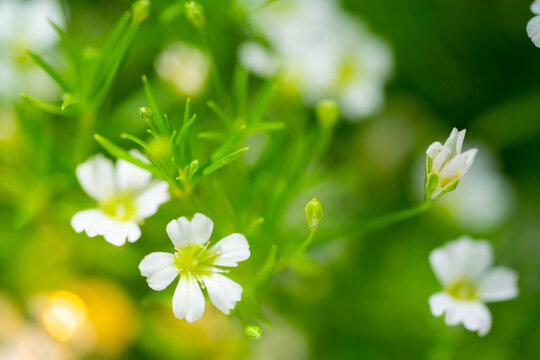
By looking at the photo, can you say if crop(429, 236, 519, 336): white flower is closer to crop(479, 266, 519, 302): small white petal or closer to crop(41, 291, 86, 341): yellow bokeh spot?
crop(479, 266, 519, 302): small white petal

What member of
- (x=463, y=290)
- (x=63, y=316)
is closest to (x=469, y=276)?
(x=463, y=290)

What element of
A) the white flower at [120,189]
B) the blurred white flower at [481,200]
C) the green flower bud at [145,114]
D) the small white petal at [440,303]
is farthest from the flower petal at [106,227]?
the blurred white flower at [481,200]

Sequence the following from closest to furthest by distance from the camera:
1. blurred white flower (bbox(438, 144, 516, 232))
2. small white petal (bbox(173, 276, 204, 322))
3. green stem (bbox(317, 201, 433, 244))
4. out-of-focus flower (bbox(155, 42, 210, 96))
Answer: small white petal (bbox(173, 276, 204, 322))
green stem (bbox(317, 201, 433, 244))
out-of-focus flower (bbox(155, 42, 210, 96))
blurred white flower (bbox(438, 144, 516, 232))

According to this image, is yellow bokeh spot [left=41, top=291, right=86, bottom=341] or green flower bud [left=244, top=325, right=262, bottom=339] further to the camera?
yellow bokeh spot [left=41, top=291, right=86, bottom=341]

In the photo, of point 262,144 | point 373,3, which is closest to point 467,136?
point 373,3

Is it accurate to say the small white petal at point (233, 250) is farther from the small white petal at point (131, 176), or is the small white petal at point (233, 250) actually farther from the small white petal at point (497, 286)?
the small white petal at point (497, 286)

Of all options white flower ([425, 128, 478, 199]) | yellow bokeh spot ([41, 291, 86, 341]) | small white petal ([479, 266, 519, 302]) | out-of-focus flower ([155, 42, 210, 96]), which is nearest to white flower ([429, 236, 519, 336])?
small white petal ([479, 266, 519, 302])

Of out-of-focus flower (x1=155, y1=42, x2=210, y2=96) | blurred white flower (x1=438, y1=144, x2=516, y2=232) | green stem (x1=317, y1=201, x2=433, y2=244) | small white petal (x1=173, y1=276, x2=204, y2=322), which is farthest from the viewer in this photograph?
blurred white flower (x1=438, y1=144, x2=516, y2=232)
